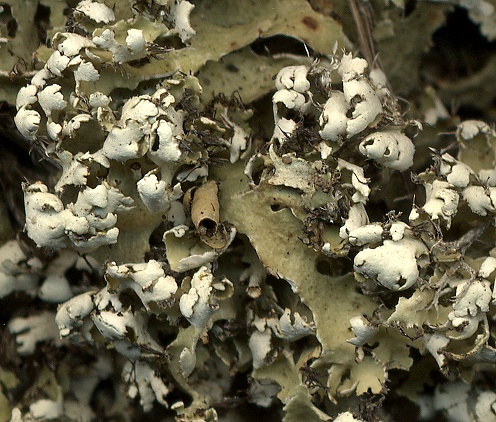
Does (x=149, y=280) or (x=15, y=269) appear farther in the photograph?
(x=15, y=269)

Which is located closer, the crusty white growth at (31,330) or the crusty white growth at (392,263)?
→ the crusty white growth at (392,263)

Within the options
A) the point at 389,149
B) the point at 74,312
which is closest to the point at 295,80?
the point at 389,149

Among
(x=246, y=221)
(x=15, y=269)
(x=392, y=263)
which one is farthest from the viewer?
(x=15, y=269)

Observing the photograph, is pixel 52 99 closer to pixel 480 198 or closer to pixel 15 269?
pixel 15 269

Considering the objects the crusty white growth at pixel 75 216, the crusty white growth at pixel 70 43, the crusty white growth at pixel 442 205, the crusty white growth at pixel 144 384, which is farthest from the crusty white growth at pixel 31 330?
the crusty white growth at pixel 442 205

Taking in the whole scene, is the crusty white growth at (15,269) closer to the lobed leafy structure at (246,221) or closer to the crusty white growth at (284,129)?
the lobed leafy structure at (246,221)

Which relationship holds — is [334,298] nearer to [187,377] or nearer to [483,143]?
[187,377]
